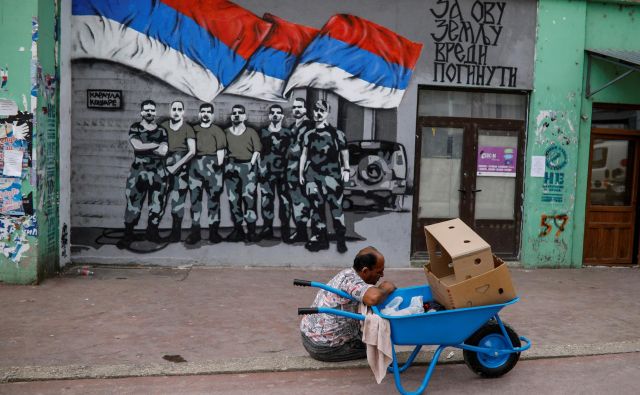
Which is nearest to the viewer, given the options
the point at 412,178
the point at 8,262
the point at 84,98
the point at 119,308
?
the point at 119,308

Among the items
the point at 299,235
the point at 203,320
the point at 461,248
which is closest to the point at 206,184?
the point at 299,235

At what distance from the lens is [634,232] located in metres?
10.9

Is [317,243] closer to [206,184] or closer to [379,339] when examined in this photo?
[206,184]

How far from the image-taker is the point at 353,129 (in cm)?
998

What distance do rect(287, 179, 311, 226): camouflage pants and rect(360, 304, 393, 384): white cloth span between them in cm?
518

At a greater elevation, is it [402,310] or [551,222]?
[551,222]

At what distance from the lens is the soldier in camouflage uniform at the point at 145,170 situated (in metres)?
9.57

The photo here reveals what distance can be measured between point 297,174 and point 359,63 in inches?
78.0

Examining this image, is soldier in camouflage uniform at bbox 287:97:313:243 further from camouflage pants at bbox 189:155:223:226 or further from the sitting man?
the sitting man

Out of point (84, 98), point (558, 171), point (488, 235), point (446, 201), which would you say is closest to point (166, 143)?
point (84, 98)

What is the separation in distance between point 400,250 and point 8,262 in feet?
18.6

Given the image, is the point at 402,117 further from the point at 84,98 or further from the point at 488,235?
the point at 84,98

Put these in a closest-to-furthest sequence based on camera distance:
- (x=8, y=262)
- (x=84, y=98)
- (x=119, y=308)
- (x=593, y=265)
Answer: (x=119, y=308) < (x=8, y=262) < (x=84, y=98) < (x=593, y=265)

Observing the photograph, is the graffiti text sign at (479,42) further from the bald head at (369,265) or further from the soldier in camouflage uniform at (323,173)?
the bald head at (369,265)
